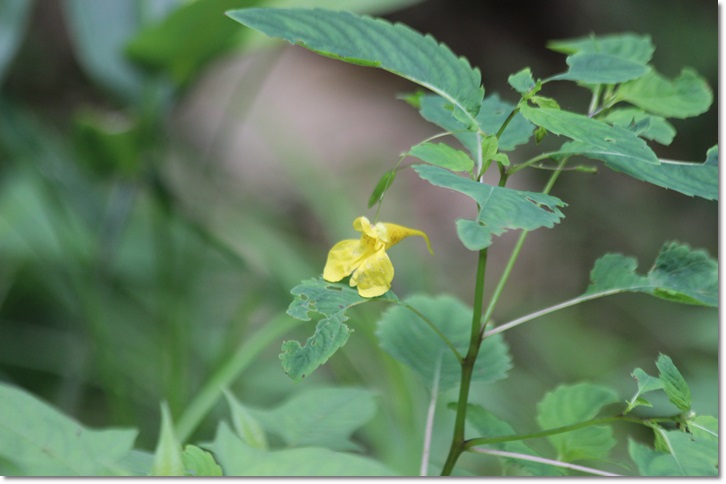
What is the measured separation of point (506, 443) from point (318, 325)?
15cm

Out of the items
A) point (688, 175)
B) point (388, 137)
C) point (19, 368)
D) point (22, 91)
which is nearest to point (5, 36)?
point (19, 368)

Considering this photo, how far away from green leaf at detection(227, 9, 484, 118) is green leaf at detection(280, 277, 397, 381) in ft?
0.37

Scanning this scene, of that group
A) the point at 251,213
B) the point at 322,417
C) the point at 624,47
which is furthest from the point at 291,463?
the point at 251,213

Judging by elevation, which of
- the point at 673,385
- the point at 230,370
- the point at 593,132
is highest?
the point at 593,132

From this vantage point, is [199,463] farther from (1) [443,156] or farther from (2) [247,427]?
(1) [443,156]

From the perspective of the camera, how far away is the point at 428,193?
196 centimetres

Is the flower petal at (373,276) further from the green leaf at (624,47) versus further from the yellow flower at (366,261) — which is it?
the green leaf at (624,47)

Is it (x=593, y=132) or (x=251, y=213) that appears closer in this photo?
(x=593, y=132)

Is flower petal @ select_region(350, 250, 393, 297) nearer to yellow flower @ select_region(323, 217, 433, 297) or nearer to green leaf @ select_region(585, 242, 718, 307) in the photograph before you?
yellow flower @ select_region(323, 217, 433, 297)

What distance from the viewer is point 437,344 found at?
1.68 feet

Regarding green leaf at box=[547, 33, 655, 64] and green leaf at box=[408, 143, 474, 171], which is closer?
green leaf at box=[408, 143, 474, 171]

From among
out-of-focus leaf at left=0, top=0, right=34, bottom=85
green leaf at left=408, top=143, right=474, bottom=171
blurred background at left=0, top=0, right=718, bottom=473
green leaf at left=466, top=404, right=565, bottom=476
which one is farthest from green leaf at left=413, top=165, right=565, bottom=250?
out-of-focus leaf at left=0, top=0, right=34, bottom=85

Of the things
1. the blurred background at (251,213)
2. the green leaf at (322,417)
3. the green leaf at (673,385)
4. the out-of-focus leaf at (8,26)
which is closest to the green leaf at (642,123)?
the green leaf at (673,385)

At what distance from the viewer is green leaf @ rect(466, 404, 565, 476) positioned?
1.42 feet
